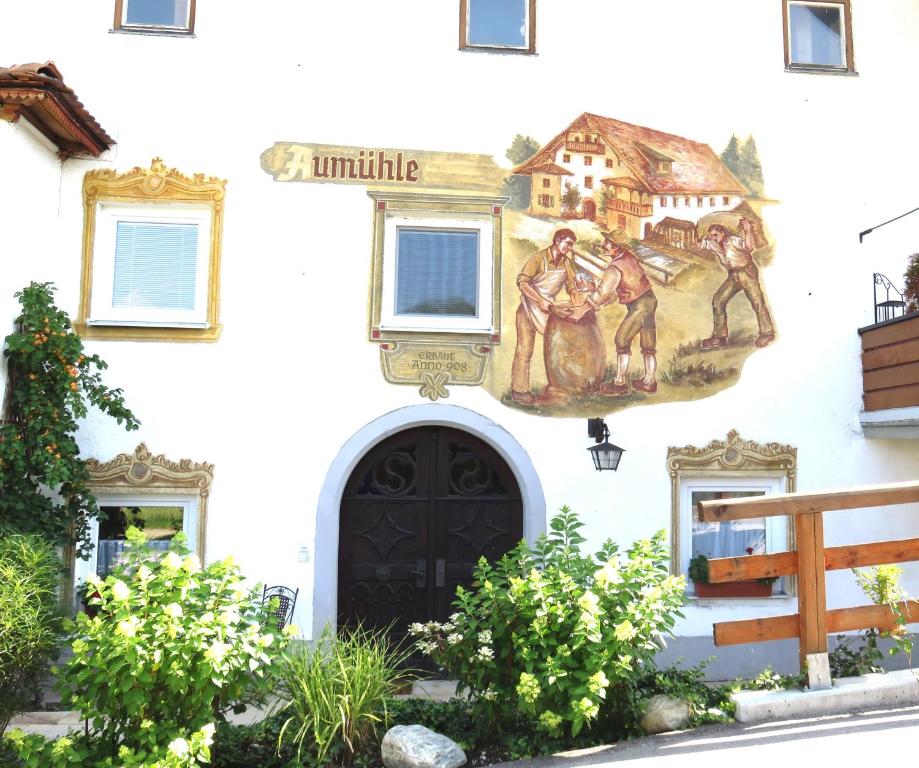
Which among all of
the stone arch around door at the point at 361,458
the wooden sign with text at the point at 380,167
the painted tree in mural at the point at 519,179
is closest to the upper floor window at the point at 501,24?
the painted tree in mural at the point at 519,179

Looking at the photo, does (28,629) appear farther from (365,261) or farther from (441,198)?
(441,198)

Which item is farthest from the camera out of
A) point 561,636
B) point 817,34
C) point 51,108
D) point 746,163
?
point 817,34

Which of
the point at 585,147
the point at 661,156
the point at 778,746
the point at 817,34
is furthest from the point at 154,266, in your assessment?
the point at 817,34

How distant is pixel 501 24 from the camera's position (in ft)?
27.4

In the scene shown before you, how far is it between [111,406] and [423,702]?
11.2 ft

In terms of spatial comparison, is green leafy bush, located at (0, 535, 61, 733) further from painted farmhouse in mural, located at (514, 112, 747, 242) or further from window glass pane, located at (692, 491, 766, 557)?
window glass pane, located at (692, 491, 766, 557)

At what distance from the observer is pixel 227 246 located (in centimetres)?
785

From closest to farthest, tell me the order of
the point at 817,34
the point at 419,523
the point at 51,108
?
the point at 51,108 → the point at 419,523 → the point at 817,34

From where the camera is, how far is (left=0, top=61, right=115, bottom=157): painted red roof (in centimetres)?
668

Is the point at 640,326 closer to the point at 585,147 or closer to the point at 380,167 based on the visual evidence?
the point at 585,147

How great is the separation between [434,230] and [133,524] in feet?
12.3

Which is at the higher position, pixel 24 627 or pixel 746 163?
pixel 746 163

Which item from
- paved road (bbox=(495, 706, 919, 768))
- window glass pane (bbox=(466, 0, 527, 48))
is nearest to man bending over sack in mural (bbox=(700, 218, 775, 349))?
window glass pane (bbox=(466, 0, 527, 48))

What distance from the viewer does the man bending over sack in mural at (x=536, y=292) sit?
7941 millimetres
